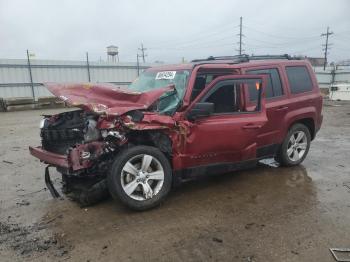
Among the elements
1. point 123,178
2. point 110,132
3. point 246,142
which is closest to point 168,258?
point 123,178

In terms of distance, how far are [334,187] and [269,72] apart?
2.12 metres

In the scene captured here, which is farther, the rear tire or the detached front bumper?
the rear tire

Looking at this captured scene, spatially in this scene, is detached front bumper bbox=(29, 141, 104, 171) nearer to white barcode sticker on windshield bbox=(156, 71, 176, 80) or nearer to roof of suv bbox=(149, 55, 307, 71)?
white barcode sticker on windshield bbox=(156, 71, 176, 80)

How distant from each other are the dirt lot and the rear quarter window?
4.89 ft

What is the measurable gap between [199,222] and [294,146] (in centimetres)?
307

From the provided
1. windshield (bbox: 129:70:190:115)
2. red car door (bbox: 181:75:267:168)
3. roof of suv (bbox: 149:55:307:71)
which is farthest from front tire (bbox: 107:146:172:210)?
roof of suv (bbox: 149:55:307:71)

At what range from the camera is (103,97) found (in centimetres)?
450

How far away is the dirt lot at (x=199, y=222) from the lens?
11.3ft

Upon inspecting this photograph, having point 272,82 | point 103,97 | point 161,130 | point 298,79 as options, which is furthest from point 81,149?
point 298,79

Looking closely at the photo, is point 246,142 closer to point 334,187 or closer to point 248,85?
point 248,85

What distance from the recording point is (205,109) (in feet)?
14.8

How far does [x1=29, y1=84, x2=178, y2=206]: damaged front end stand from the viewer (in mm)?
4199

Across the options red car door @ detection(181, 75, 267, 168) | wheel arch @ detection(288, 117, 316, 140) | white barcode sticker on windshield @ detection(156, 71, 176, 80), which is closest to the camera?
red car door @ detection(181, 75, 267, 168)

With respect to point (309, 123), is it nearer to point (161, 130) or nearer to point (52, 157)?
point (161, 130)
